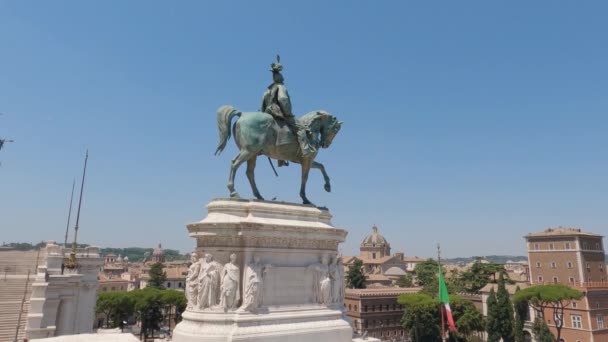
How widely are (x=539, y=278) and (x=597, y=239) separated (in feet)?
35.3

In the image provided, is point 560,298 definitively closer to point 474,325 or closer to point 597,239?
point 474,325

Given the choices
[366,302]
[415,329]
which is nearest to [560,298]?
[415,329]

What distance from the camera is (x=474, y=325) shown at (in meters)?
47.7

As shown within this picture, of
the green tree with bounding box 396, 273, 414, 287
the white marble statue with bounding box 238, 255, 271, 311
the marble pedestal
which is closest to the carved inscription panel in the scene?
the marble pedestal

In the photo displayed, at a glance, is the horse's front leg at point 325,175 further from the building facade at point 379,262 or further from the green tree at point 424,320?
the building facade at point 379,262

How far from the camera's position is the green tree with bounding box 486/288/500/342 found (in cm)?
4562

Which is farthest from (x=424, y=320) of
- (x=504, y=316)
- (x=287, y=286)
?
(x=287, y=286)

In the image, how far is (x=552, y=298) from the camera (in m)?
45.6

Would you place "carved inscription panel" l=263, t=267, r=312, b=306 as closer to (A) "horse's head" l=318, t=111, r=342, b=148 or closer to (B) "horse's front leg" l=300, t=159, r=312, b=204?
(B) "horse's front leg" l=300, t=159, r=312, b=204

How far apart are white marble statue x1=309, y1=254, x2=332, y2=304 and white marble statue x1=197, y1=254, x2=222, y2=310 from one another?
272 cm

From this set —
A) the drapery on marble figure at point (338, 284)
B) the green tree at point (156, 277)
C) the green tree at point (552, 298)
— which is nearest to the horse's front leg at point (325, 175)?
the drapery on marble figure at point (338, 284)

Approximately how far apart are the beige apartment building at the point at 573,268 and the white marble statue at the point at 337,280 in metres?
48.7

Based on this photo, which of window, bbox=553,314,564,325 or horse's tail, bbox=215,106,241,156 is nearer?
horse's tail, bbox=215,106,241,156

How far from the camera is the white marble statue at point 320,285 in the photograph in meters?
11.1
